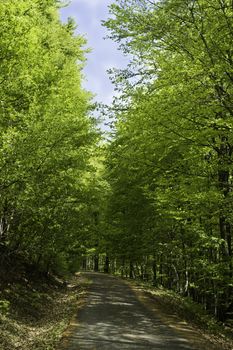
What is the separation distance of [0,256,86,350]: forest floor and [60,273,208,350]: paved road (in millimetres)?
551

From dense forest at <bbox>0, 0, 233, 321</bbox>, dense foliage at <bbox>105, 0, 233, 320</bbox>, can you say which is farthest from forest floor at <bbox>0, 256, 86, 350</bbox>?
dense foliage at <bbox>105, 0, 233, 320</bbox>

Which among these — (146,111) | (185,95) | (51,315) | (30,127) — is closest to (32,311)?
(51,315)

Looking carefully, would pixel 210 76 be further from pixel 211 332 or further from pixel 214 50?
pixel 211 332

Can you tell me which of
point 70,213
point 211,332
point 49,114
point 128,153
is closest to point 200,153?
point 128,153

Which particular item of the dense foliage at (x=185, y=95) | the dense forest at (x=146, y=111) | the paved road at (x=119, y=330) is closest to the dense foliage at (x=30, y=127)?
the dense forest at (x=146, y=111)

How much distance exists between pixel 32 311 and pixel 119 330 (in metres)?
4.07

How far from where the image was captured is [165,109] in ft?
33.1

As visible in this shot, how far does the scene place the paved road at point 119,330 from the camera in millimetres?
9539

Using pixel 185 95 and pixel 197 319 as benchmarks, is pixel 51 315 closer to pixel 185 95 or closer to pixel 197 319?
pixel 197 319

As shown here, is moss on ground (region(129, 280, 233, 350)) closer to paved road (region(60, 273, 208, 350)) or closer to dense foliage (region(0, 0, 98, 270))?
paved road (region(60, 273, 208, 350))

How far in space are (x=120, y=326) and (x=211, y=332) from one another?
310 centimetres

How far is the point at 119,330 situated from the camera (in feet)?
37.2

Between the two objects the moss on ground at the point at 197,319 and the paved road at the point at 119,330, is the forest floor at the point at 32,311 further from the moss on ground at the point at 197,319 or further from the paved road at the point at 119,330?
the moss on ground at the point at 197,319

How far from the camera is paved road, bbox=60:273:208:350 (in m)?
9.54
